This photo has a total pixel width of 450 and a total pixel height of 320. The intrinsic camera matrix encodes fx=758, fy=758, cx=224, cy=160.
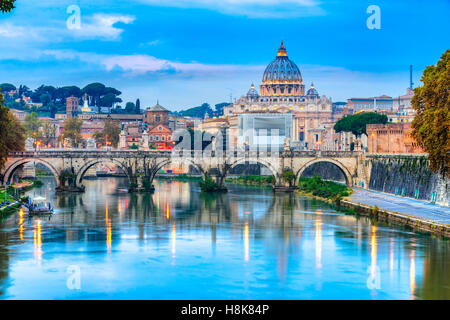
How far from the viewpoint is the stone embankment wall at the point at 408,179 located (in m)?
42.3

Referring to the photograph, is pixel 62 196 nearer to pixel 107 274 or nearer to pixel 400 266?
pixel 107 274

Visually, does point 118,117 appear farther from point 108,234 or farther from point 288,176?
point 108,234

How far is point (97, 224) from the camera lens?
131 ft

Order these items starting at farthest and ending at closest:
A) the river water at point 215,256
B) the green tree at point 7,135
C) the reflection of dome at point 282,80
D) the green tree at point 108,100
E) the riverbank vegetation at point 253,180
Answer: the green tree at point 108,100
the reflection of dome at point 282,80
the riverbank vegetation at point 253,180
the green tree at point 7,135
the river water at point 215,256

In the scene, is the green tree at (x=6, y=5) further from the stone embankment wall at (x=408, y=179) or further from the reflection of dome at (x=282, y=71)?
the reflection of dome at (x=282, y=71)

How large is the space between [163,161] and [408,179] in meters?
21.4

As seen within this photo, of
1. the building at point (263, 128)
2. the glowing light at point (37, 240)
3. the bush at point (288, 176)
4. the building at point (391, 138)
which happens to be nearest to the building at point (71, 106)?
the building at point (263, 128)

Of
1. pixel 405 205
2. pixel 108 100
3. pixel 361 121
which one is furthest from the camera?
pixel 108 100

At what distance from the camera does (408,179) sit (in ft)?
159

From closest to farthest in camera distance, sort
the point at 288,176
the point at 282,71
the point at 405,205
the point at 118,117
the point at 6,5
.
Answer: the point at 6,5
the point at 405,205
the point at 288,176
the point at 118,117
the point at 282,71

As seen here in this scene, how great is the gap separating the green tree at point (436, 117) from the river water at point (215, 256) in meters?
4.07

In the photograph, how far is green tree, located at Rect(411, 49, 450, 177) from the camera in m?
34.9

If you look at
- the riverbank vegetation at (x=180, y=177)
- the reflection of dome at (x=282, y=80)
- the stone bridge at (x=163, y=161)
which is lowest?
the riverbank vegetation at (x=180, y=177)

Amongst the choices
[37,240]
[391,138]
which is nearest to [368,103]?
[391,138]
